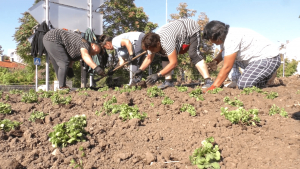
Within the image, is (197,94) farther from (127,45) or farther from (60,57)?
(60,57)

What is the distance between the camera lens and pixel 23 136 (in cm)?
227

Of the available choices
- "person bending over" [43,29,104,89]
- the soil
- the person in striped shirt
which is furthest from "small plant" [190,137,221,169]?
"person bending over" [43,29,104,89]

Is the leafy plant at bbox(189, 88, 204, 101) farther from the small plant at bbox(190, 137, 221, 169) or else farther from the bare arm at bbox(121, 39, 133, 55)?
the bare arm at bbox(121, 39, 133, 55)

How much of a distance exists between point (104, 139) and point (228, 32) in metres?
2.87

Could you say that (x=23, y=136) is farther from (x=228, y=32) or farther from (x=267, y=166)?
(x=228, y=32)

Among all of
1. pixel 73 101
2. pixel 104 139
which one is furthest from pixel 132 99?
pixel 104 139

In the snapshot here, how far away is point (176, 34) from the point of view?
4703mm

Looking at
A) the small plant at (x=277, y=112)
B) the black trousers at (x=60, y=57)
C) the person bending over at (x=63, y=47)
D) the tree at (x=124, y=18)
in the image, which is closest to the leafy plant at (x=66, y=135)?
the small plant at (x=277, y=112)

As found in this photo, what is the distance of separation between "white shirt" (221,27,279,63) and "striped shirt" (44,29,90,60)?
2.89 meters

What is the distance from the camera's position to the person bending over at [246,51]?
4.08m

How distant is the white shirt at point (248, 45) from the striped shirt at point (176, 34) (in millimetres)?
822

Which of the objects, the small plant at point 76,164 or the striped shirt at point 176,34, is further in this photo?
the striped shirt at point 176,34

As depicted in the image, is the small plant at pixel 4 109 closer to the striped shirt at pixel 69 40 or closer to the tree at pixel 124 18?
the striped shirt at pixel 69 40

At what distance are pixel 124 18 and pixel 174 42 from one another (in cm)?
1136
